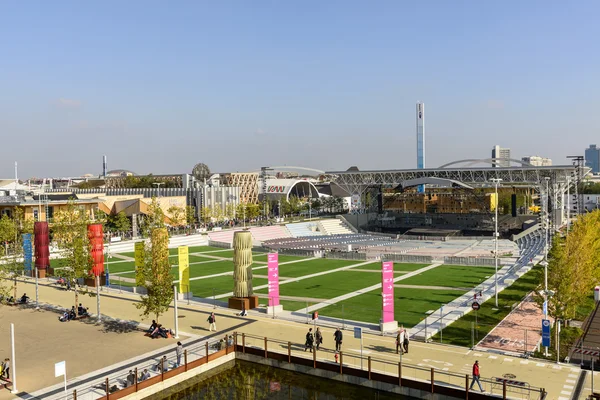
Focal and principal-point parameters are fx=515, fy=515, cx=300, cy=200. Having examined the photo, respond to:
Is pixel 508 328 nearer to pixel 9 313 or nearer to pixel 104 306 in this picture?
pixel 104 306

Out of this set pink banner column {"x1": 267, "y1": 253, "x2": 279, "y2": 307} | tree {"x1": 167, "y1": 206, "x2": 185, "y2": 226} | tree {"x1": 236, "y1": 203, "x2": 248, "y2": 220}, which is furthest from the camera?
tree {"x1": 236, "y1": 203, "x2": 248, "y2": 220}

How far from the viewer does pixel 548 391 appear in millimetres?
19641

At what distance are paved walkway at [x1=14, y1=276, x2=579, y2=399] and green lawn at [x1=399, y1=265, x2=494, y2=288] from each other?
16.3 meters

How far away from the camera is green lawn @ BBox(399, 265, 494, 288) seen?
43938mm

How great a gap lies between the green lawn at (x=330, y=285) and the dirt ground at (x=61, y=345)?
579 inches

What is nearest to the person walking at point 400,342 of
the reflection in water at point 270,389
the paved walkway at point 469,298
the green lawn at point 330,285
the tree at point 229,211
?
the paved walkway at point 469,298

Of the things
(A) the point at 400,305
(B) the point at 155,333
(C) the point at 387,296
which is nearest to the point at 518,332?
(C) the point at 387,296

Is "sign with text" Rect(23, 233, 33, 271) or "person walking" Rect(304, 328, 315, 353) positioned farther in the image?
"sign with text" Rect(23, 233, 33, 271)

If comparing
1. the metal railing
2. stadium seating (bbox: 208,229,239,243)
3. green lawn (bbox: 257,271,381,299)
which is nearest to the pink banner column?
green lawn (bbox: 257,271,381,299)

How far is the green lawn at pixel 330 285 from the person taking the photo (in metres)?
40.2

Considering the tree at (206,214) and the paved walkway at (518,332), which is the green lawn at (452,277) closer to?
the paved walkway at (518,332)

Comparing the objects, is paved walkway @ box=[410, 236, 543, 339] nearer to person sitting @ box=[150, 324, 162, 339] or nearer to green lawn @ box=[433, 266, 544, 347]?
green lawn @ box=[433, 266, 544, 347]

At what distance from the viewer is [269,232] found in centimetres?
9056

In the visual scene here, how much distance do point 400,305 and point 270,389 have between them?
15989 mm
